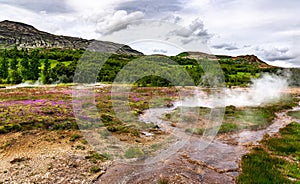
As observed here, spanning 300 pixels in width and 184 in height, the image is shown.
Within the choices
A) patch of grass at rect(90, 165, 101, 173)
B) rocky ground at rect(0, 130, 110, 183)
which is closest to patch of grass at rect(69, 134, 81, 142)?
rocky ground at rect(0, 130, 110, 183)

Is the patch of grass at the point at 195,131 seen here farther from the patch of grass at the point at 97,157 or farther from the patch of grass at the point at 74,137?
the patch of grass at the point at 74,137

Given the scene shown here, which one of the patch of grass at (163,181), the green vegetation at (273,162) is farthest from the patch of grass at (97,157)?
the green vegetation at (273,162)

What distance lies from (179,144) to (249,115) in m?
16.7

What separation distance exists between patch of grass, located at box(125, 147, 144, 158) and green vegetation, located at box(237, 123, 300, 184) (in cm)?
662

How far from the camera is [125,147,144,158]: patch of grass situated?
55.6ft

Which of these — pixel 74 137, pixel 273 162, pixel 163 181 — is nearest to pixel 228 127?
pixel 273 162

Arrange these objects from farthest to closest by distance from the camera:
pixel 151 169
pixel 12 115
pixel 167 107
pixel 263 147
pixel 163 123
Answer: pixel 167 107 → pixel 163 123 → pixel 12 115 → pixel 263 147 → pixel 151 169

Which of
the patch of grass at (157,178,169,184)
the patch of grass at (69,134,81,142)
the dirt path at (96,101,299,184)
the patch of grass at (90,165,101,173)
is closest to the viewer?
the patch of grass at (157,178,169,184)

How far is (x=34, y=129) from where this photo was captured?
21.6 metres

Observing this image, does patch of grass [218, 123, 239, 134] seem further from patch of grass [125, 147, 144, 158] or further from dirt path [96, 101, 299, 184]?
patch of grass [125, 147, 144, 158]

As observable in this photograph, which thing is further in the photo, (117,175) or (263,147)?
(263,147)

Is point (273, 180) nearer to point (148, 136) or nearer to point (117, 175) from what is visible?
point (117, 175)

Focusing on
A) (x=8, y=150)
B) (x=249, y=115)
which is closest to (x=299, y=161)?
(x=249, y=115)

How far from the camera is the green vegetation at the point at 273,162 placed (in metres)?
13.5
